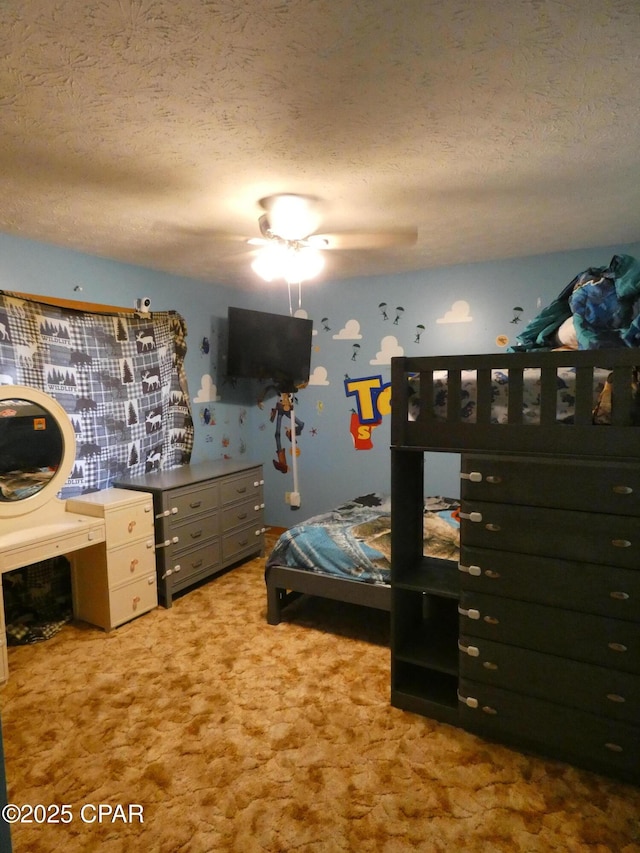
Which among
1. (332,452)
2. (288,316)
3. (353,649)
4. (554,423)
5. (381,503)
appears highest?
(288,316)

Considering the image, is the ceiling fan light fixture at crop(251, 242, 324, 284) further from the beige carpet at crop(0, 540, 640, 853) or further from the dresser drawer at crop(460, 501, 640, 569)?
the beige carpet at crop(0, 540, 640, 853)

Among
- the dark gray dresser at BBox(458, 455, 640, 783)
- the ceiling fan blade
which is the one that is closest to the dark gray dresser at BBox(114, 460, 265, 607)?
the ceiling fan blade

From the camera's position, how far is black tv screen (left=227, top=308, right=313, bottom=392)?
4.34 m

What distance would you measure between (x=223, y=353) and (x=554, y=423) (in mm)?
3413

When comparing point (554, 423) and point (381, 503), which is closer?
point (554, 423)

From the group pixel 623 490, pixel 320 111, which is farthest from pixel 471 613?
pixel 320 111

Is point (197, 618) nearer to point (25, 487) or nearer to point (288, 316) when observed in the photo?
point (25, 487)

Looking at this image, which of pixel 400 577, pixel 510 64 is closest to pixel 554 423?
pixel 400 577

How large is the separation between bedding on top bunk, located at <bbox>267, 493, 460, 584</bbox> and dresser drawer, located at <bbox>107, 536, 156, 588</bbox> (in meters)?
0.80

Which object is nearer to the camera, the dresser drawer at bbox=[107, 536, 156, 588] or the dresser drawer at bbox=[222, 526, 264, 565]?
the dresser drawer at bbox=[107, 536, 156, 588]

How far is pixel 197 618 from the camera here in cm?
320

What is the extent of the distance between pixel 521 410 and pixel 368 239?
1.70 metres

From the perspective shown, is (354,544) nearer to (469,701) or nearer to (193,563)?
(469,701)

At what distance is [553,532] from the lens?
1.89 m
